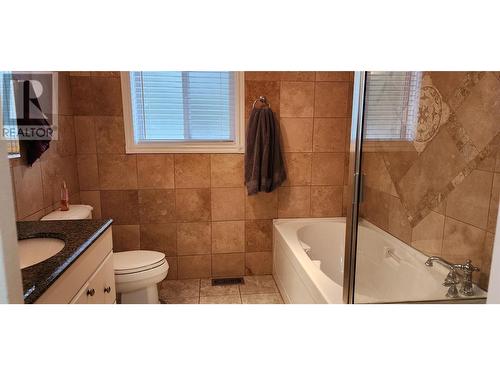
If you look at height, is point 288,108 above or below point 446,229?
above

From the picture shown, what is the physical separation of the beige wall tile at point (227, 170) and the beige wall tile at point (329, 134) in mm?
701

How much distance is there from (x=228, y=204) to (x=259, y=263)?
650 mm

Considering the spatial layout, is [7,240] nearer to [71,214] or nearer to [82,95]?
[71,214]

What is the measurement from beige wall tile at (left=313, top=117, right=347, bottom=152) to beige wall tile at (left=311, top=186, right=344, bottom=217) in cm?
36

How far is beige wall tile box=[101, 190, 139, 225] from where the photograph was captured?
2.72 m

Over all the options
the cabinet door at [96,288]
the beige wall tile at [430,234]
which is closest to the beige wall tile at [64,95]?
the cabinet door at [96,288]

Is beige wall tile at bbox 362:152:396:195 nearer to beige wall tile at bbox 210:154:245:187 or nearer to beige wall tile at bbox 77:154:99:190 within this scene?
beige wall tile at bbox 210:154:245:187

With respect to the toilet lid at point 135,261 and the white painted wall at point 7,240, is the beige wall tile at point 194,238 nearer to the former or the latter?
the toilet lid at point 135,261

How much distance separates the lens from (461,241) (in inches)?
64.7

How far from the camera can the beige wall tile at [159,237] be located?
282 centimetres
